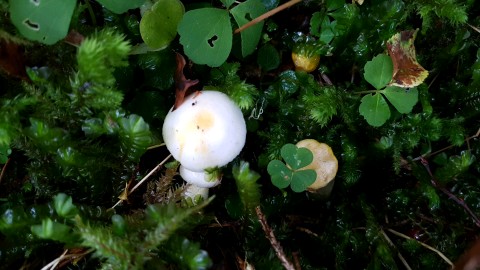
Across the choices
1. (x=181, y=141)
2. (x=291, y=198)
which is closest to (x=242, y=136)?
(x=181, y=141)

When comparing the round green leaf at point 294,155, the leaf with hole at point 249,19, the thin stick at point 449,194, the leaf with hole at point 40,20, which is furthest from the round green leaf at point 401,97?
the leaf with hole at point 40,20

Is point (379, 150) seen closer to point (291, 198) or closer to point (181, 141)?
point (291, 198)

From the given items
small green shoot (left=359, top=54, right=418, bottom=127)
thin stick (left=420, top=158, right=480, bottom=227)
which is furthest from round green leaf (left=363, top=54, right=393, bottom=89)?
thin stick (left=420, top=158, right=480, bottom=227)

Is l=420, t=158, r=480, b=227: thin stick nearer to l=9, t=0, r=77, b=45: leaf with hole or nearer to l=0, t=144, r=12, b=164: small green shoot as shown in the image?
l=9, t=0, r=77, b=45: leaf with hole

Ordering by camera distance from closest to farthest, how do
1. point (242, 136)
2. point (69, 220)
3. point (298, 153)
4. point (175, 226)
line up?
point (175, 226) → point (69, 220) → point (242, 136) → point (298, 153)

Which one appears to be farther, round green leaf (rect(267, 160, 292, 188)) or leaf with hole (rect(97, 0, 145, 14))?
round green leaf (rect(267, 160, 292, 188))

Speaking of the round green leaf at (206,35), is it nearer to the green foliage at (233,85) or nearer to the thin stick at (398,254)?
the green foliage at (233,85)
